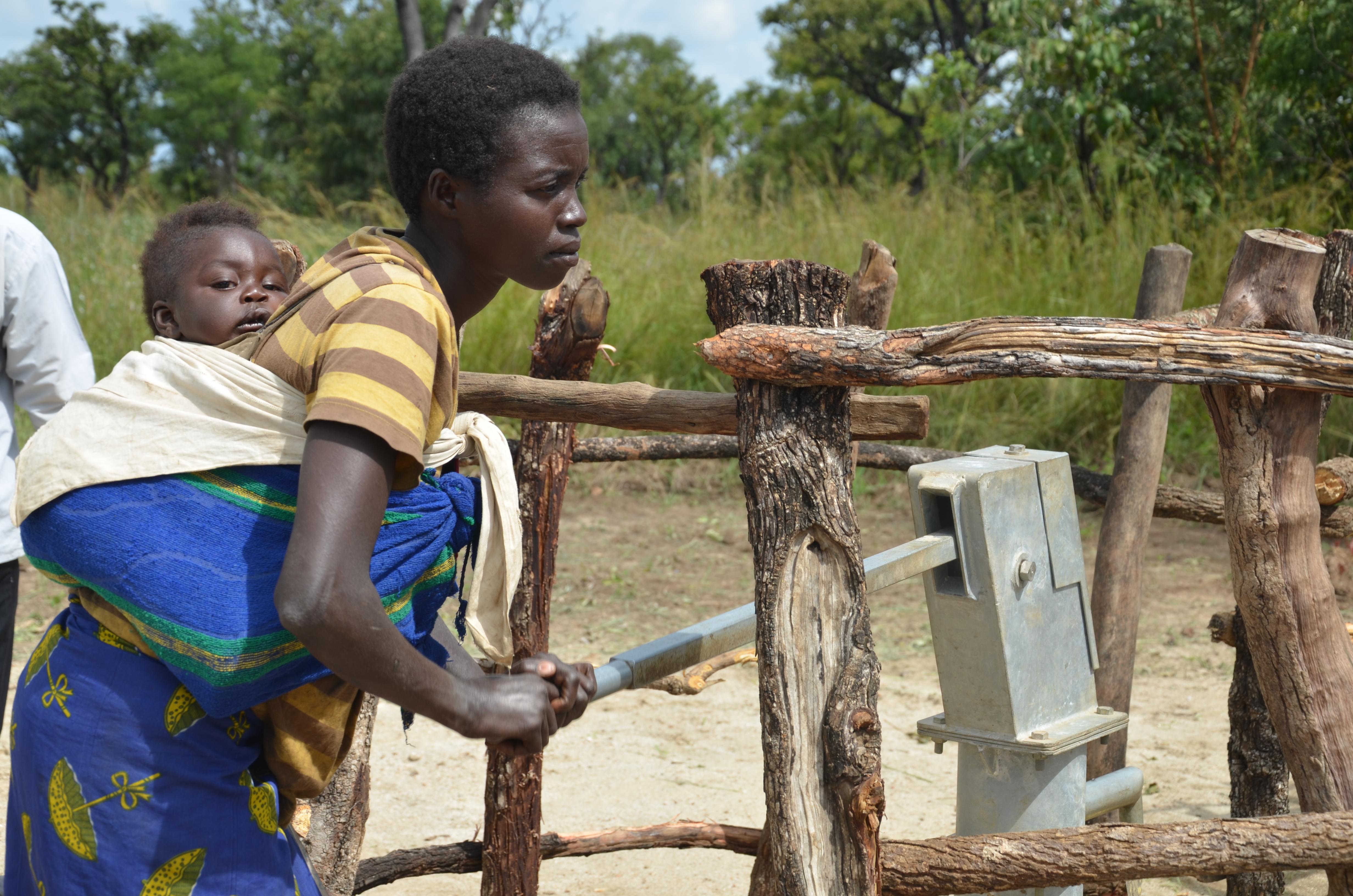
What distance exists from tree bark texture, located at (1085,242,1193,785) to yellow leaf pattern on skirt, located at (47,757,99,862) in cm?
248

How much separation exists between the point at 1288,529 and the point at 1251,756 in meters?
0.99

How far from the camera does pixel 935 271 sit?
797 centimetres

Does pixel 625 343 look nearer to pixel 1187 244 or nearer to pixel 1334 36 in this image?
pixel 1187 244

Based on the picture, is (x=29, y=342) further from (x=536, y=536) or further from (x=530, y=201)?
(x=530, y=201)

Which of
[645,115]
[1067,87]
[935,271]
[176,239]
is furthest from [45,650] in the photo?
[645,115]

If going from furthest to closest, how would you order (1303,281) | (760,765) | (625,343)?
(625,343) → (760,765) → (1303,281)

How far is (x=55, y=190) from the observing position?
1084 centimetres

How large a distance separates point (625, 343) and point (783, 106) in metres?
19.9

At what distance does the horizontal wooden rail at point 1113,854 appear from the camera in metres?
2.02

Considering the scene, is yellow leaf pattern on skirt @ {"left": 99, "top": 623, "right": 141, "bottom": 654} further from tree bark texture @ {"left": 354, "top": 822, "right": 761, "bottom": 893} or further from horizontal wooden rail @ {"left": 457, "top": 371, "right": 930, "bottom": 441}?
tree bark texture @ {"left": 354, "top": 822, "right": 761, "bottom": 893}

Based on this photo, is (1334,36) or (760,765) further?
(1334,36)

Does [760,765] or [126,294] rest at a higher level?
[126,294]

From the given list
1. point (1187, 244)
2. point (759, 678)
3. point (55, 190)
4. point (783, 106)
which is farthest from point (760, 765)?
point (783, 106)

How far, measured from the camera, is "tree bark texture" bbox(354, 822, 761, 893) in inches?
110
